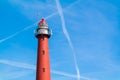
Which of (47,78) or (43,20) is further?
(43,20)

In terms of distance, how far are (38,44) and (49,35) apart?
2356 mm

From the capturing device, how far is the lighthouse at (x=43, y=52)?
65.1 metres

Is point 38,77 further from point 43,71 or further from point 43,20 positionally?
point 43,20

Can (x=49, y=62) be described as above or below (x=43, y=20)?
below

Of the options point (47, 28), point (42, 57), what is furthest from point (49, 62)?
point (47, 28)

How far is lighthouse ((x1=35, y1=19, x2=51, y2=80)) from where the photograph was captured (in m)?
65.1

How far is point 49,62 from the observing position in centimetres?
6656

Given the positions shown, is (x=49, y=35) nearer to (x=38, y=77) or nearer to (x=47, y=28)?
(x=47, y=28)

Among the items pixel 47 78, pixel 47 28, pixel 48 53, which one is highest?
pixel 47 28

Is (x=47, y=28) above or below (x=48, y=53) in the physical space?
above

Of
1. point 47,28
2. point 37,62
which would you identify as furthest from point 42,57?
point 47,28

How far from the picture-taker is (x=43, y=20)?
69.7m

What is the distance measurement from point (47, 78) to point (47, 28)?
28.7ft

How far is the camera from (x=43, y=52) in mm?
66375
